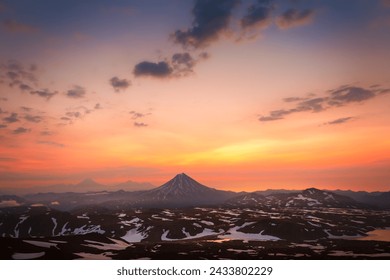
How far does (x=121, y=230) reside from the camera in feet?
495

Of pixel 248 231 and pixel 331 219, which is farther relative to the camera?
pixel 331 219

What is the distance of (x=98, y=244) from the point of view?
92375 millimetres

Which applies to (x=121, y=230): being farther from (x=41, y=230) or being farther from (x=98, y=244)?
(x=98, y=244)
